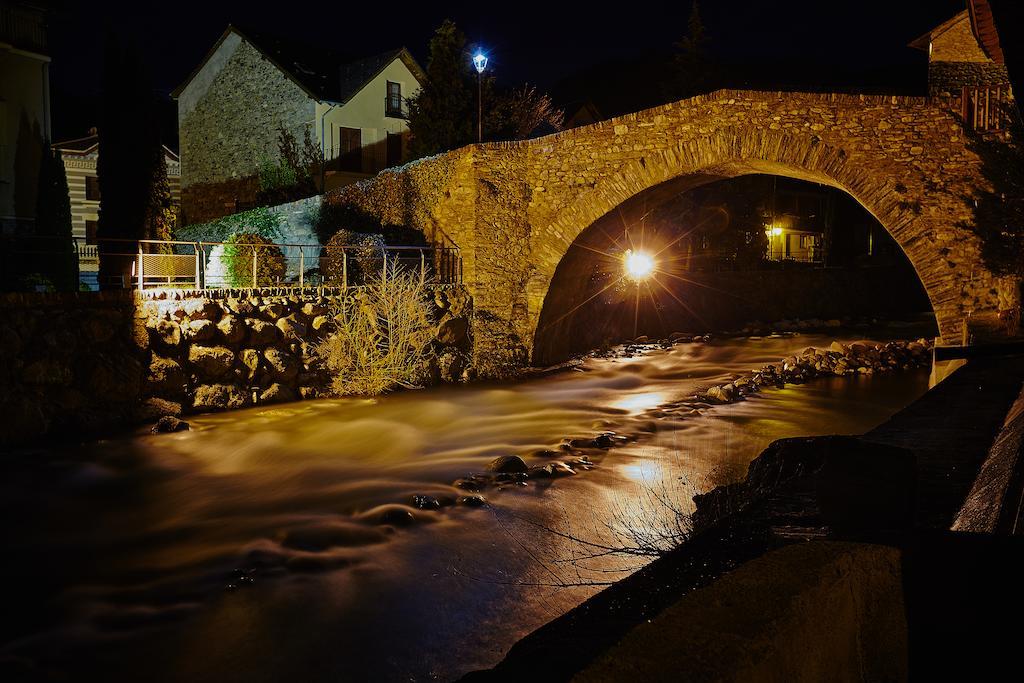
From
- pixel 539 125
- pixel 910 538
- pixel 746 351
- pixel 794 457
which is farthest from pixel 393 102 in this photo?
pixel 910 538

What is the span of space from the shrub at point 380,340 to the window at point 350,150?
525 inches

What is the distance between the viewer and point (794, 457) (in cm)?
561

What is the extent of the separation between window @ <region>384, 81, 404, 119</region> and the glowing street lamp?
35.7ft

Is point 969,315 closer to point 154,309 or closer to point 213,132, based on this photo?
point 154,309

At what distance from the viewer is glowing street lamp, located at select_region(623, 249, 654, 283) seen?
21.8m

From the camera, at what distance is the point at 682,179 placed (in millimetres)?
14945

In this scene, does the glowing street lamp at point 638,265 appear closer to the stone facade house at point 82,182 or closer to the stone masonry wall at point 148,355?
the stone masonry wall at point 148,355

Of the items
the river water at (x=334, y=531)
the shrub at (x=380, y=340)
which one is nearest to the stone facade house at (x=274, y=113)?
the shrub at (x=380, y=340)

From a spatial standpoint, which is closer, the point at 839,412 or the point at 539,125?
the point at 839,412

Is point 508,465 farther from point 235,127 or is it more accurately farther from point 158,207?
point 235,127

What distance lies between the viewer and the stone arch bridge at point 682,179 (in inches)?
494

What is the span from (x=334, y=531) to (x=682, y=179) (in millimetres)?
9930

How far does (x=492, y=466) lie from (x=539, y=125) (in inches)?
904

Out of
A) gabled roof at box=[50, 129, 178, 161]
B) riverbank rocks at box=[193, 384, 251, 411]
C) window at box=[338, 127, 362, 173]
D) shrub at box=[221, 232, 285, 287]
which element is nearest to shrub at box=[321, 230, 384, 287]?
shrub at box=[221, 232, 285, 287]
